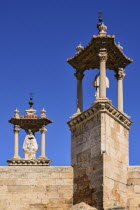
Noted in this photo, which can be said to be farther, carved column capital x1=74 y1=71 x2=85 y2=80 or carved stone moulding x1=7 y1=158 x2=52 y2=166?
carved stone moulding x1=7 y1=158 x2=52 y2=166

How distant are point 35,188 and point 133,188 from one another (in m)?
3.36

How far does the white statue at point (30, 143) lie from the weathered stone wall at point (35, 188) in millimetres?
11426

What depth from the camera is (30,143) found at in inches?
1243

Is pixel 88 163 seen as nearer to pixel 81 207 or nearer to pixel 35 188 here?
pixel 81 207

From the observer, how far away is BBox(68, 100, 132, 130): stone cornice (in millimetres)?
18947

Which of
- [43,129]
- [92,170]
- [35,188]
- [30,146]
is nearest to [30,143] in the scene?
[30,146]

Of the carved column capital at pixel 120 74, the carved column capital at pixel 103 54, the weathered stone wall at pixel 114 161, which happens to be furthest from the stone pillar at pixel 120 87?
the carved column capital at pixel 103 54

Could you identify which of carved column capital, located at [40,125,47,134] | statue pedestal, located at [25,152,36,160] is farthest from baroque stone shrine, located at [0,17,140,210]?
carved column capital, located at [40,125,47,134]

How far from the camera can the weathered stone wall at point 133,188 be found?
1922cm

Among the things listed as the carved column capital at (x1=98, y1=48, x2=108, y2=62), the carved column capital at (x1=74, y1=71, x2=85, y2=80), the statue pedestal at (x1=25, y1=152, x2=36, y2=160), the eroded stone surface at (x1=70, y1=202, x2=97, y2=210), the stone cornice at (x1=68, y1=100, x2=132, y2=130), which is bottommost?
the eroded stone surface at (x1=70, y1=202, x2=97, y2=210)

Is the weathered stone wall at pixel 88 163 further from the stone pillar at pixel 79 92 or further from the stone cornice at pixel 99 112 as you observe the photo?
the stone pillar at pixel 79 92

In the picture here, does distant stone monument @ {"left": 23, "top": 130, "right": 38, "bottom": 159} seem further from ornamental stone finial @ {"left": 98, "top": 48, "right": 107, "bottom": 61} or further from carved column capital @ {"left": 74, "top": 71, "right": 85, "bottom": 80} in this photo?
ornamental stone finial @ {"left": 98, "top": 48, "right": 107, "bottom": 61}

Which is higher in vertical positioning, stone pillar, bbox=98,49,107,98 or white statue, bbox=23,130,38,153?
stone pillar, bbox=98,49,107,98

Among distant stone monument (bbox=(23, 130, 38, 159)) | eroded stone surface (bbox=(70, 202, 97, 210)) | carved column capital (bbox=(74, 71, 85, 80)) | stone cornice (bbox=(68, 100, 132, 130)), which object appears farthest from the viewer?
distant stone monument (bbox=(23, 130, 38, 159))
